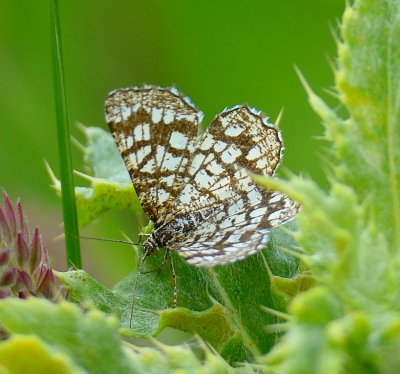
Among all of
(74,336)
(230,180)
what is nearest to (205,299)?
(230,180)

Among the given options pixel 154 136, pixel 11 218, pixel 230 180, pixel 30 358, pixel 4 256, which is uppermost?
pixel 154 136

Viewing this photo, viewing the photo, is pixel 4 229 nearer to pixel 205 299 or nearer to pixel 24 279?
pixel 24 279

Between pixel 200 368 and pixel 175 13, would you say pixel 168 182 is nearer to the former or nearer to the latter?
pixel 200 368

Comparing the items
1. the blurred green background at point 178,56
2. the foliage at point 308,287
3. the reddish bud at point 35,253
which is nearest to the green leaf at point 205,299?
the foliage at point 308,287

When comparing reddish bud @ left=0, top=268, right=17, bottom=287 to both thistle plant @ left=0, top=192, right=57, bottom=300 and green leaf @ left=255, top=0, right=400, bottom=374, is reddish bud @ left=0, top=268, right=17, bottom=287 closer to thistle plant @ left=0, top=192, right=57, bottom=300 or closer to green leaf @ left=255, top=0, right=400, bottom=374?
thistle plant @ left=0, top=192, right=57, bottom=300

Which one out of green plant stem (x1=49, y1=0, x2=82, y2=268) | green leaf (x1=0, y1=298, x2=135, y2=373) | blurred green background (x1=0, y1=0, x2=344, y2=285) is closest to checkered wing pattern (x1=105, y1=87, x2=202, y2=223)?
green plant stem (x1=49, y1=0, x2=82, y2=268)

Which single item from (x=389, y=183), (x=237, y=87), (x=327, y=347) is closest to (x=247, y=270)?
(x=389, y=183)
